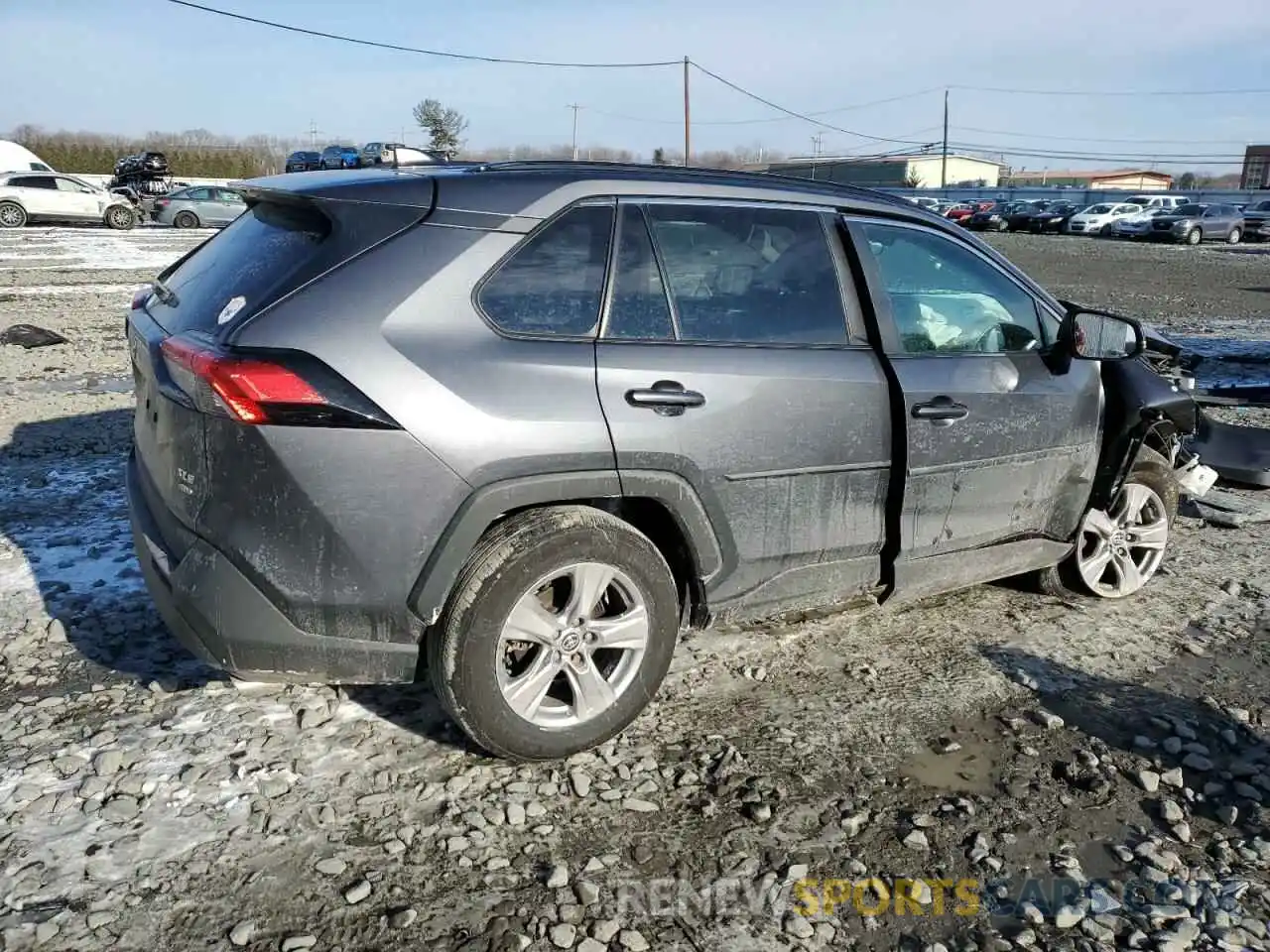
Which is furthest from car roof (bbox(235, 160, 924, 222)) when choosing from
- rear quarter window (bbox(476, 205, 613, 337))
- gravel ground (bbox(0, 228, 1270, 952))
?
gravel ground (bbox(0, 228, 1270, 952))

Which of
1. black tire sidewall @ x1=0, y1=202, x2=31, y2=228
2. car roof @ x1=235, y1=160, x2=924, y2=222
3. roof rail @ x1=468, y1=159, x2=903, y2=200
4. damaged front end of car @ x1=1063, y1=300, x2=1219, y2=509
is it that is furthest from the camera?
black tire sidewall @ x1=0, y1=202, x2=31, y2=228

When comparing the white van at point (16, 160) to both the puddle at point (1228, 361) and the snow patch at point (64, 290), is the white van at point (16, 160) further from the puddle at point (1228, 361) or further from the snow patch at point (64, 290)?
the puddle at point (1228, 361)

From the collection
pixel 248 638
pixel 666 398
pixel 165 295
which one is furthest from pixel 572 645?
pixel 165 295

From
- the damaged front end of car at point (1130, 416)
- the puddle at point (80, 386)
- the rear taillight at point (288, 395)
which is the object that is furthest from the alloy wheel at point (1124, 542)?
the puddle at point (80, 386)

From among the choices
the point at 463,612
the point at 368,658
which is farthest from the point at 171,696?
the point at 463,612

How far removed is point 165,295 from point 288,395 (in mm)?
1094

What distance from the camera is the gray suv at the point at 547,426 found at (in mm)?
2830

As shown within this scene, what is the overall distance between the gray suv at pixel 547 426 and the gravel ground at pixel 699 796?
1.16ft

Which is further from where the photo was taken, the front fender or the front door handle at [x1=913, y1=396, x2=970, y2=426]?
the front fender

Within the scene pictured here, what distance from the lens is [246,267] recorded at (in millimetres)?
3131

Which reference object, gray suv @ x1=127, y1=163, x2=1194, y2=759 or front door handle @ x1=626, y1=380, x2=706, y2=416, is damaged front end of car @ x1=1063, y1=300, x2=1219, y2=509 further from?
front door handle @ x1=626, y1=380, x2=706, y2=416

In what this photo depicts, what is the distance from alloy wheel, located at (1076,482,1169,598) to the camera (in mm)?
4668

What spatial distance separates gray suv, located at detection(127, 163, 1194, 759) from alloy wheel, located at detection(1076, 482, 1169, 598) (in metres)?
0.85

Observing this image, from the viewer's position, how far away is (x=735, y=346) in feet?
11.1
